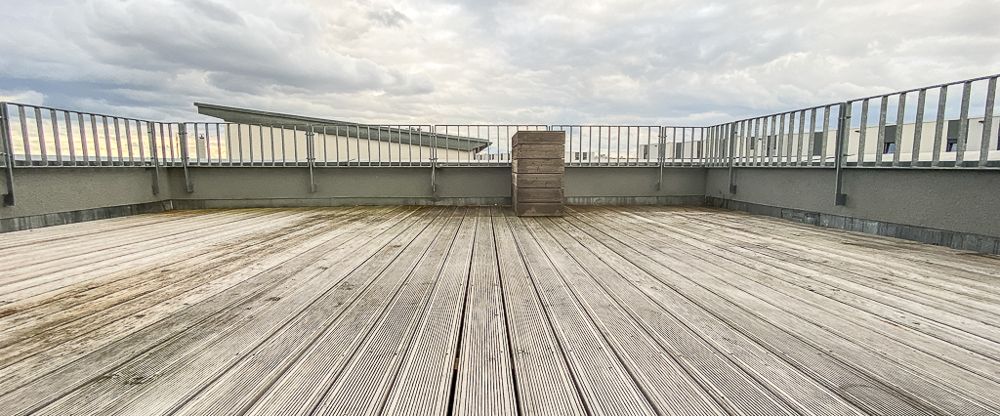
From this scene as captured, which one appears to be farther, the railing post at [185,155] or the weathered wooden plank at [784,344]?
the railing post at [185,155]

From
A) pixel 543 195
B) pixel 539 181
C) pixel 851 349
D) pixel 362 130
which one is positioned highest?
pixel 362 130

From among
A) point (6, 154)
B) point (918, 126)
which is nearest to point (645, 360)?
point (918, 126)

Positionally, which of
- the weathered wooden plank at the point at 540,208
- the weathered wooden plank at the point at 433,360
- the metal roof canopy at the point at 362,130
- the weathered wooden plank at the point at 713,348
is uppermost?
the metal roof canopy at the point at 362,130

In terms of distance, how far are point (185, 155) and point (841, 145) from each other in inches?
352

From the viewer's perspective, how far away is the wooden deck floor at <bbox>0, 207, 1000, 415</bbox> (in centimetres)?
100

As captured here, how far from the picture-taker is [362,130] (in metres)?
6.83

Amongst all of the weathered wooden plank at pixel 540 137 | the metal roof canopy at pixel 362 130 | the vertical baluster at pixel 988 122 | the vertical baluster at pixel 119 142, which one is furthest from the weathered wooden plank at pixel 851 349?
→ the vertical baluster at pixel 119 142

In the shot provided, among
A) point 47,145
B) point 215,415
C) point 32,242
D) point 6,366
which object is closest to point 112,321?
point 6,366

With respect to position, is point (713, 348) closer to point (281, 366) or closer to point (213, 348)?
point (281, 366)

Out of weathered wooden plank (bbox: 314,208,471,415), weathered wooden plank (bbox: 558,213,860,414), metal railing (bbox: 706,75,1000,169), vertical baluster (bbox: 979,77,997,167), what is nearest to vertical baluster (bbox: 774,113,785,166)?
metal railing (bbox: 706,75,1000,169)

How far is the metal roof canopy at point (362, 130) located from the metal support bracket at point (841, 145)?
4.70m

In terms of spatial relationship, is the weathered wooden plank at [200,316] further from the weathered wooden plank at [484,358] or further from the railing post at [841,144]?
the railing post at [841,144]

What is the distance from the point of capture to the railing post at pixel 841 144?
405 centimetres

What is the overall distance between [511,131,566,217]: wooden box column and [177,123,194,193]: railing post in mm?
5389
